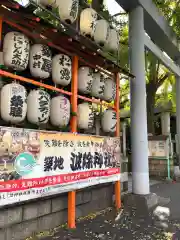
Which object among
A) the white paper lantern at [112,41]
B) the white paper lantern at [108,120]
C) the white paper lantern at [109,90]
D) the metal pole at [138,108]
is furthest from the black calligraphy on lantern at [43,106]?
the metal pole at [138,108]

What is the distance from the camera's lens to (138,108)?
6461 millimetres

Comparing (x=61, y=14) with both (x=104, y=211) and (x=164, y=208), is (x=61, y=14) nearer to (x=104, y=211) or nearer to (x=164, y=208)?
(x=104, y=211)

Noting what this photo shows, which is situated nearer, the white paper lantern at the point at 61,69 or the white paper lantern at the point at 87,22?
the white paper lantern at the point at 61,69

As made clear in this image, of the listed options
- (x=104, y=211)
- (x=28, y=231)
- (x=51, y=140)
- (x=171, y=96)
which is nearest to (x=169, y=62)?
(x=171, y=96)

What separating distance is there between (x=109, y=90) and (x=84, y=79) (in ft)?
3.27

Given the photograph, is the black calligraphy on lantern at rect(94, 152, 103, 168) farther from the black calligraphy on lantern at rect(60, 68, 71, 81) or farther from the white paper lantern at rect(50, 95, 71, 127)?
the black calligraphy on lantern at rect(60, 68, 71, 81)

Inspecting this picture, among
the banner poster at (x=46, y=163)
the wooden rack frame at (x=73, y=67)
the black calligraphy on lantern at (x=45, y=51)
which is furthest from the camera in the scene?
the black calligraphy on lantern at (x=45, y=51)

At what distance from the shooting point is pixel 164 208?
6.17 m

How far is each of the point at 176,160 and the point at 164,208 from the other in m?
7.16

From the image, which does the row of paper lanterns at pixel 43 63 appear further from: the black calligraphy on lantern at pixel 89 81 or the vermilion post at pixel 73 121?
the vermilion post at pixel 73 121

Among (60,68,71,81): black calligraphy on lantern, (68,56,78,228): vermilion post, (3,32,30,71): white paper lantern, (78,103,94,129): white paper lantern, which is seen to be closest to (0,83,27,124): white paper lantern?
(3,32,30,71): white paper lantern

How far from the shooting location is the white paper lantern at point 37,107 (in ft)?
13.2

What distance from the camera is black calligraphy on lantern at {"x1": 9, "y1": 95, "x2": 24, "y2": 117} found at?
3651 mm

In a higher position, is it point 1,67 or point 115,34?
point 115,34
